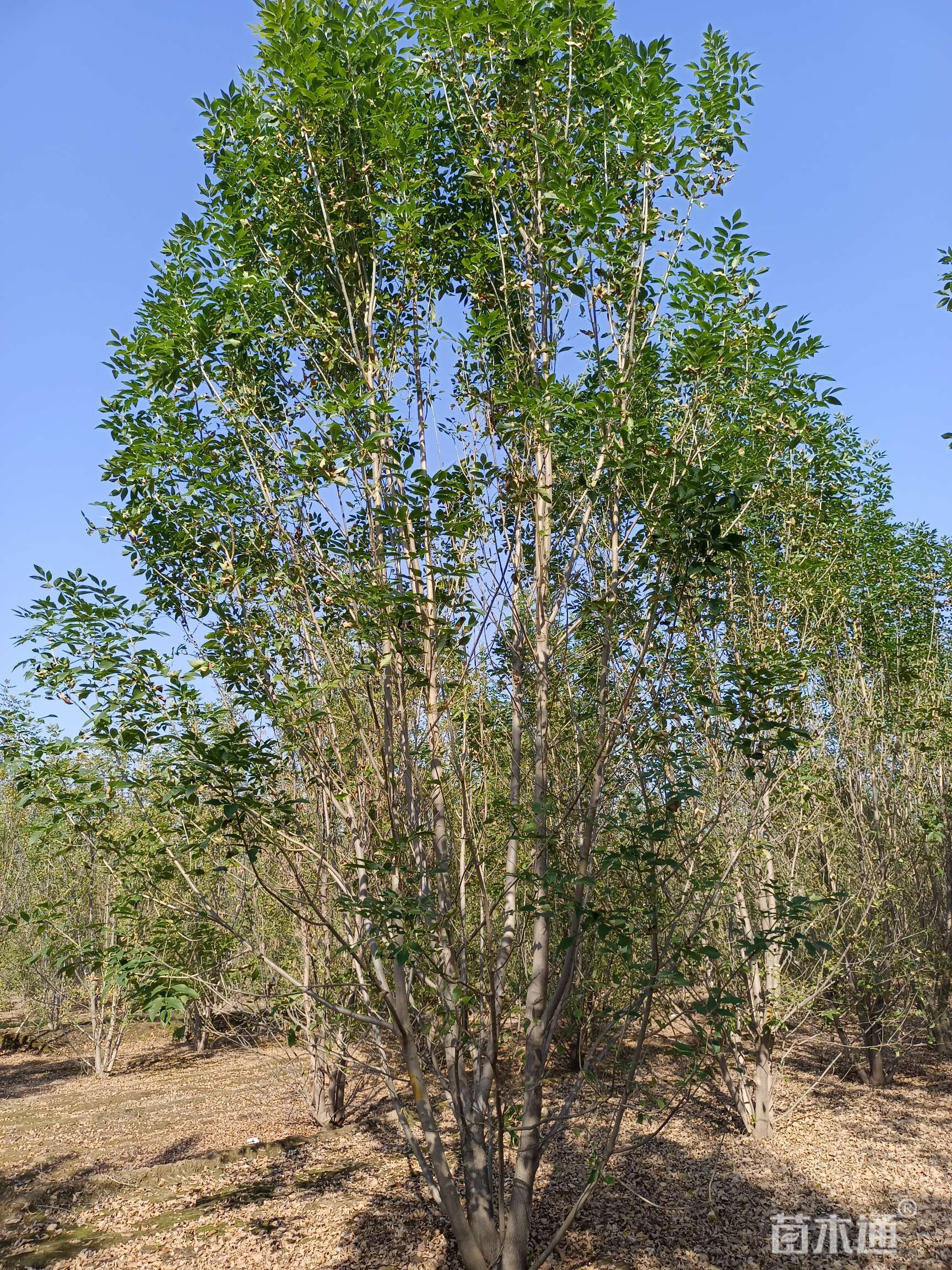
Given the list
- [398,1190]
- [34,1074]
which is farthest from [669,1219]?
[34,1074]

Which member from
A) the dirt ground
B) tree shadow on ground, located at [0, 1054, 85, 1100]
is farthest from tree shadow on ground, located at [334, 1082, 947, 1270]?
tree shadow on ground, located at [0, 1054, 85, 1100]

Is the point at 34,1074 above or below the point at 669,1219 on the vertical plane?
below

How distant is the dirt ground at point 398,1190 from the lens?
6238 millimetres

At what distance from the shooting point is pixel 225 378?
5.73 meters

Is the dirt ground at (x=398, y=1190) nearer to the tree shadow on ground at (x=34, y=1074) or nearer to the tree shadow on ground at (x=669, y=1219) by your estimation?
the tree shadow on ground at (x=669, y=1219)

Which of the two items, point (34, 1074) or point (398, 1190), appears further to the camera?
point (34, 1074)

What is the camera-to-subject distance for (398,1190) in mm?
7367

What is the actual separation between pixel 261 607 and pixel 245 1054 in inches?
543

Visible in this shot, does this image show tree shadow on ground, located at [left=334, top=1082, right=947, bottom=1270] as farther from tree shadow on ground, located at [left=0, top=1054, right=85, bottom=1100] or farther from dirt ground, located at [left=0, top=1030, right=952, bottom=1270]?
tree shadow on ground, located at [left=0, top=1054, right=85, bottom=1100]

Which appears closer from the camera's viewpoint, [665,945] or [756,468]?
[665,945]

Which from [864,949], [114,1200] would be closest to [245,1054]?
[114,1200]

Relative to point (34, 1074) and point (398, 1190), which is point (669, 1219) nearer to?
point (398, 1190)

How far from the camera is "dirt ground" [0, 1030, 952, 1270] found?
624 centimetres

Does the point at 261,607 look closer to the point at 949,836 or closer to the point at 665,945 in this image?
the point at 665,945
